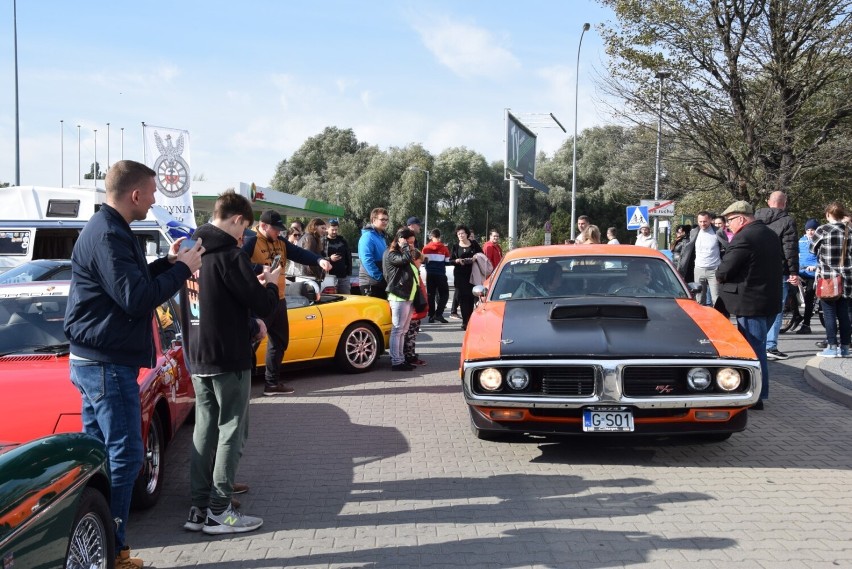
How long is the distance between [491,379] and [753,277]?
10.6 feet

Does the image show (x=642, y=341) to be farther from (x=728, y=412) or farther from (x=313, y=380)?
(x=313, y=380)

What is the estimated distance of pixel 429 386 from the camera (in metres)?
8.88

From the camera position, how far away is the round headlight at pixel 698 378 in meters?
5.45

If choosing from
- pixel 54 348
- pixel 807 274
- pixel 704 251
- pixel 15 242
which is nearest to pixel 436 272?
pixel 704 251

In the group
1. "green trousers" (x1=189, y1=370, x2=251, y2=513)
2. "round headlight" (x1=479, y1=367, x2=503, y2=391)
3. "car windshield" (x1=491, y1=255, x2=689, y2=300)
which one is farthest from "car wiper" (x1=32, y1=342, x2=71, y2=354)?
"car windshield" (x1=491, y1=255, x2=689, y2=300)

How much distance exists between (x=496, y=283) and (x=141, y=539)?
161 inches

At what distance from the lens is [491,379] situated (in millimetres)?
5586

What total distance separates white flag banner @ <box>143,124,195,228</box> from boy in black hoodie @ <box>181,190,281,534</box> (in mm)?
Answer: 7141

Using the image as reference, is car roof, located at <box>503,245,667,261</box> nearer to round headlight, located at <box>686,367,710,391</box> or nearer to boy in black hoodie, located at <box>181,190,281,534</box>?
round headlight, located at <box>686,367,710,391</box>

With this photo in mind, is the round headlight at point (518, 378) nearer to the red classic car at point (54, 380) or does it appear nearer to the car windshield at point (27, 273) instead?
the red classic car at point (54, 380)

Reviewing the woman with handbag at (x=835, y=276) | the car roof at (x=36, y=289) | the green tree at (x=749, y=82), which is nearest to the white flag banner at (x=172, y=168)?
the car roof at (x=36, y=289)

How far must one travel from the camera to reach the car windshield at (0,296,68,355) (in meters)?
5.26

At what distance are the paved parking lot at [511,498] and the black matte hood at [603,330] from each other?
0.82 m

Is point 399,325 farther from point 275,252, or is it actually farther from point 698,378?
point 698,378
